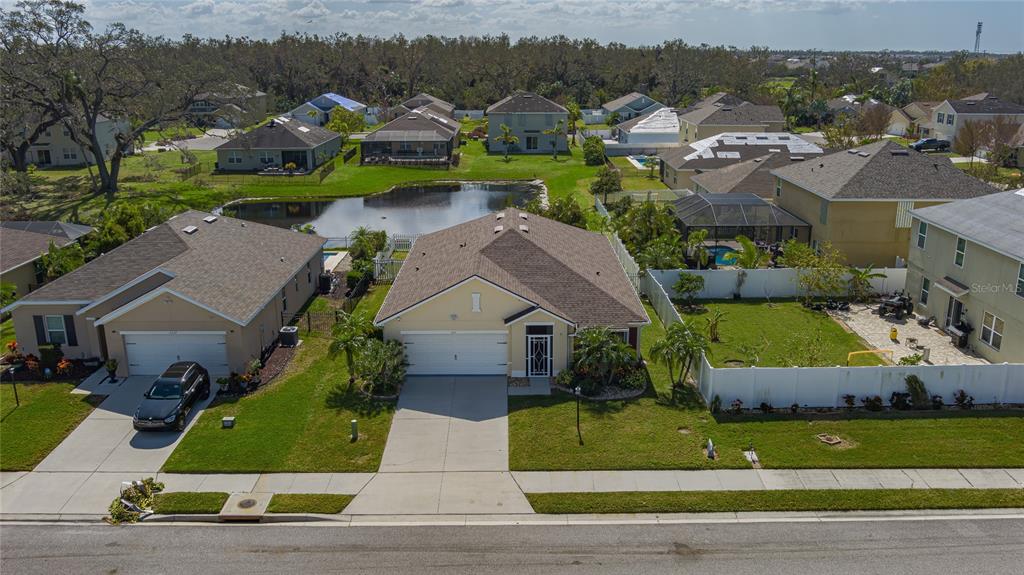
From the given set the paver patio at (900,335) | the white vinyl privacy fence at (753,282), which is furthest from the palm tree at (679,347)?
the white vinyl privacy fence at (753,282)

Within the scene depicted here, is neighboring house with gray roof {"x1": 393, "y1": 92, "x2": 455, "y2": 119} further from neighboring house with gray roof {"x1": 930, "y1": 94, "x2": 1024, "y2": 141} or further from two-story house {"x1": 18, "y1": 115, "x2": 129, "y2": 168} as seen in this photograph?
neighboring house with gray roof {"x1": 930, "y1": 94, "x2": 1024, "y2": 141}

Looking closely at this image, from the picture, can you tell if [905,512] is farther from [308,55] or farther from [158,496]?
[308,55]

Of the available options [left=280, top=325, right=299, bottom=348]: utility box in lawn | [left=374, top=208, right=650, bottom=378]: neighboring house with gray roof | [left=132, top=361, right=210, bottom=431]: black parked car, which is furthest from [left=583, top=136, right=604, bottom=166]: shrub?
[left=132, top=361, right=210, bottom=431]: black parked car

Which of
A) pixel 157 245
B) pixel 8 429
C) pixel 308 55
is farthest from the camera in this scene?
pixel 308 55

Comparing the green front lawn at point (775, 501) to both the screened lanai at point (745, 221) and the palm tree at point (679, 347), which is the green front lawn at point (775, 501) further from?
the screened lanai at point (745, 221)

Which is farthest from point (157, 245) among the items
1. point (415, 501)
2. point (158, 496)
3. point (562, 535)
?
point (562, 535)

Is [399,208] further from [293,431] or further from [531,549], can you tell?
[531,549]
